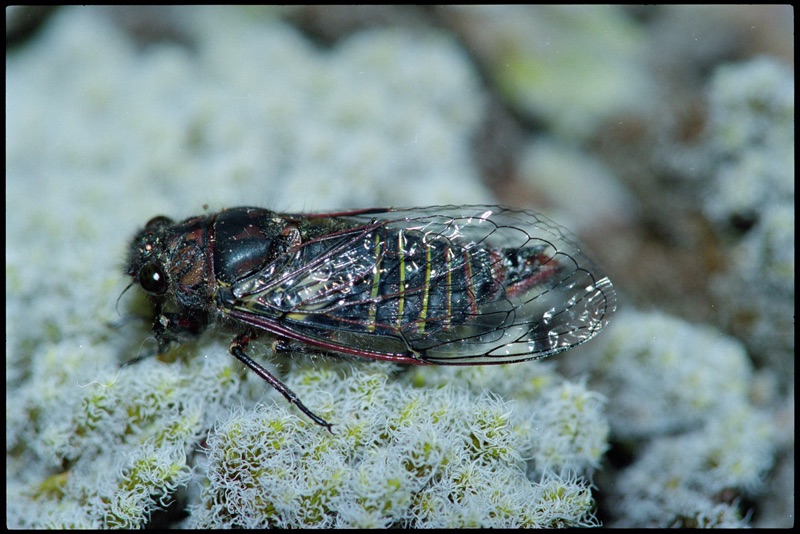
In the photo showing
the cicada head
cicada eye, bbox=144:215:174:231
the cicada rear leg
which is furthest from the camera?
cicada eye, bbox=144:215:174:231

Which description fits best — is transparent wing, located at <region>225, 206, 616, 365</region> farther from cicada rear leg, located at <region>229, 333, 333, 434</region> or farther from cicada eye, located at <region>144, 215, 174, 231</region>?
cicada eye, located at <region>144, 215, 174, 231</region>

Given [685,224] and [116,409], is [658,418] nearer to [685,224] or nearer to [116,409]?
[685,224]

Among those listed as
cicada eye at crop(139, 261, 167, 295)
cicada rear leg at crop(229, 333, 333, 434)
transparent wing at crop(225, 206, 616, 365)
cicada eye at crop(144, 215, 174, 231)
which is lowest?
cicada rear leg at crop(229, 333, 333, 434)

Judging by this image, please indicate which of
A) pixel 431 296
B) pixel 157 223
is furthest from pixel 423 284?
pixel 157 223

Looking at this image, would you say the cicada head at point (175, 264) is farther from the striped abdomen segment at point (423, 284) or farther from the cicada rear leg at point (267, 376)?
the striped abdomen segment at point (423, 284)

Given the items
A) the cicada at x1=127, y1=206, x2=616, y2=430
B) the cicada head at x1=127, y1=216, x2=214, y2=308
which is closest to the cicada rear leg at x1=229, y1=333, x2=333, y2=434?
the cicada at x1=127, y1=206, x2=616, y2=430
